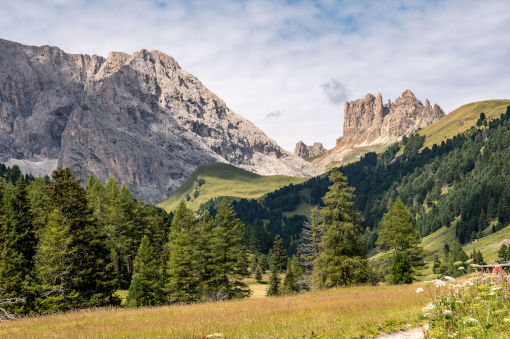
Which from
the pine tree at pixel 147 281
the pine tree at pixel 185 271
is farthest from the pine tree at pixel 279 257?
the pine tree at pixel 147 281

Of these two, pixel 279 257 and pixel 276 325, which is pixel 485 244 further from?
pixel 276 325

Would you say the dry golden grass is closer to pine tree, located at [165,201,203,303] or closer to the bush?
the bush

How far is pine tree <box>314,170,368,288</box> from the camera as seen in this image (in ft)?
127

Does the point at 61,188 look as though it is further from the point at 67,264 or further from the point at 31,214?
the point at 31,214

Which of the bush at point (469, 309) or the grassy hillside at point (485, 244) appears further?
the grassy hillside at point (485, 244)

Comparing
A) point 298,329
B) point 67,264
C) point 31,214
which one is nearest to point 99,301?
point 67,264

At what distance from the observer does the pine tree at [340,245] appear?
127 feet

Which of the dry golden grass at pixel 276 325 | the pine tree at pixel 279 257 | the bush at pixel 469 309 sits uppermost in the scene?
the bush at pixel 469 309

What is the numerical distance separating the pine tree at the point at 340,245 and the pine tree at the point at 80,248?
869 inches

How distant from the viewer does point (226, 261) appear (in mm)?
50250

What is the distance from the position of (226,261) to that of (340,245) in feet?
56.0

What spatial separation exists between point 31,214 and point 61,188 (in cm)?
1398

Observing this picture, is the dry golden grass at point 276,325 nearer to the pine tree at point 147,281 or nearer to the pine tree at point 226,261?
the pine tree at point 147,281

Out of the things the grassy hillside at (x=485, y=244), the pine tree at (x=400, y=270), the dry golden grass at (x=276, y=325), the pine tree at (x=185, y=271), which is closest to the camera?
the dry golden grass at (x=276, y=325)
